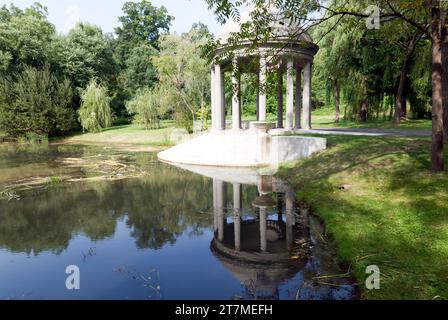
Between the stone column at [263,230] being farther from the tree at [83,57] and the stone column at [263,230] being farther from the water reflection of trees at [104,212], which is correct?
the tree at [83,57]

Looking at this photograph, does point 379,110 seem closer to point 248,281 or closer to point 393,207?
point 393,207

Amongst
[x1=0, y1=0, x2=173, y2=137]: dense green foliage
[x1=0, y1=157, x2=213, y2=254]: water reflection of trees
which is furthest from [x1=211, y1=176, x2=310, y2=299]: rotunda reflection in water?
[x1=0, y1=0, x2=173, y2=137]: dense green foliage

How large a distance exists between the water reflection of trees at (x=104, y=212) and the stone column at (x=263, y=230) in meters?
1.60

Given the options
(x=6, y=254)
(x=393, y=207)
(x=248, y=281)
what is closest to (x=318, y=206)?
(x=393, y=207)

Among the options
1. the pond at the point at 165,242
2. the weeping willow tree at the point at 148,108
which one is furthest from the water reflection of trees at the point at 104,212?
Answer: the weeping willow tree at the point at 148,108

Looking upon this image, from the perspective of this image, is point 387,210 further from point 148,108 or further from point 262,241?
point 148,108

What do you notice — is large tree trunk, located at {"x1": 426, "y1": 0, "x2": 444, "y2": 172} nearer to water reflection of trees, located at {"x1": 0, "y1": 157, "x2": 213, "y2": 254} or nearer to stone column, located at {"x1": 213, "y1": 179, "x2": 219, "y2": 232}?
stone column, located at {"x1": 213, "y1": 179, "x2": 219, "y2": 232}

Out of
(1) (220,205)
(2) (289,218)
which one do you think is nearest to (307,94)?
(1) (220,205)

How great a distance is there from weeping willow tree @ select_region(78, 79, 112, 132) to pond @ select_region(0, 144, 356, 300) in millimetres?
26657

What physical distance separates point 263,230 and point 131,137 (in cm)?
3099

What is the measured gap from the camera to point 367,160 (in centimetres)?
1399

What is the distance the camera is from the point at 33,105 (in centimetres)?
4034

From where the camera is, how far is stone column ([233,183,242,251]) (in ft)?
28.8

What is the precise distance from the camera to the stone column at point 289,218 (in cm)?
852
